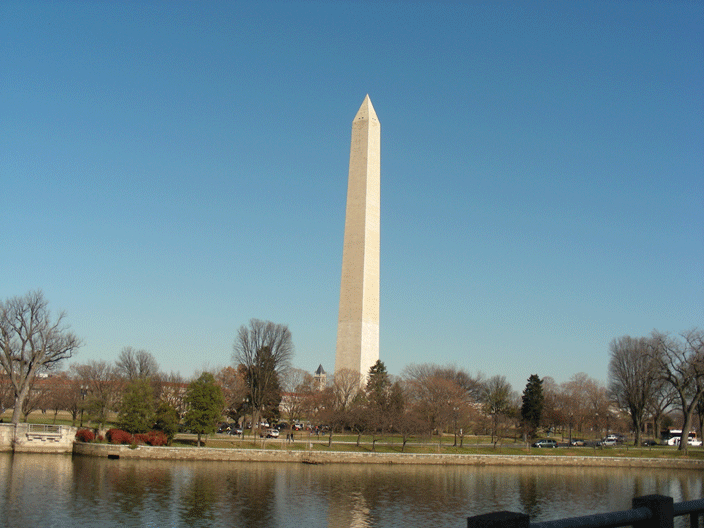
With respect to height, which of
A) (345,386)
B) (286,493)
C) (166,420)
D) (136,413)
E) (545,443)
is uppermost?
(345,386)

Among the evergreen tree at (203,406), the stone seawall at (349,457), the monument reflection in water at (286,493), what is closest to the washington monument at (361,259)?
the stone seawall at (349,457)

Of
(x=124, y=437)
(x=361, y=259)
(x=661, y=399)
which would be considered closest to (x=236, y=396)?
(x=361, y=259)

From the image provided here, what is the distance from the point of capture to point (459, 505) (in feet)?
92.1

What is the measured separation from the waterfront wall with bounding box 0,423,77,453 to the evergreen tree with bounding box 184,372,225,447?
25.9ft

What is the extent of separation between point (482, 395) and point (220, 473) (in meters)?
53.5

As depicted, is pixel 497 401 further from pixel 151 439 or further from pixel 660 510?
pixel 660 510

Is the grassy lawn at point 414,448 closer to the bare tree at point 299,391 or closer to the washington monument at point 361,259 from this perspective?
the washington monument at point 361,259

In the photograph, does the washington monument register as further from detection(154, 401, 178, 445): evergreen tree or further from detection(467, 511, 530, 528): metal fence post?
detection(467, 511, 530, 528): metal fence post

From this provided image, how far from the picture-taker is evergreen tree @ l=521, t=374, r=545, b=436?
210 ft

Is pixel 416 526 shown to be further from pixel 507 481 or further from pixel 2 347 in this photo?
pixel 2 347

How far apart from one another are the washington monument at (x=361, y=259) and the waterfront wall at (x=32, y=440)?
26.1 meters

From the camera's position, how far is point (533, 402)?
212ft

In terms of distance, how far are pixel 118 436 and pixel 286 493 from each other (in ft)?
56.4

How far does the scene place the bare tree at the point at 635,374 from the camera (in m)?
61.6
